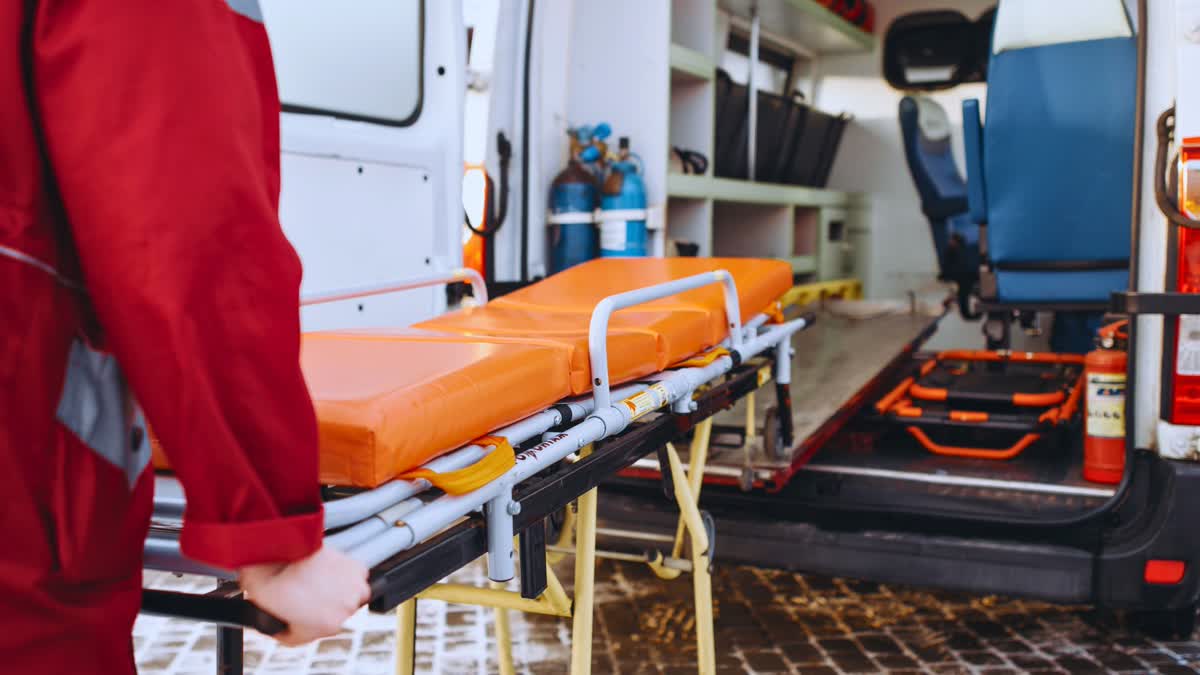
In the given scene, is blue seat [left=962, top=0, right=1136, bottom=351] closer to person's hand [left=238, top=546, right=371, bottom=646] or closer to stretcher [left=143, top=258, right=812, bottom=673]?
stretcher [left=143, top=258, right=812, bottom=673]

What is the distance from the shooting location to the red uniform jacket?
82 centimetres

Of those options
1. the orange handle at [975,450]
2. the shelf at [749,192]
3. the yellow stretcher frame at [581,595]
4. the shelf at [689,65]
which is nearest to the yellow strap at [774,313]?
the yellow stretcher frame at [581,595]

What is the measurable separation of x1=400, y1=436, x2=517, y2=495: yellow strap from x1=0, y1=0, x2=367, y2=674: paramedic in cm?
35

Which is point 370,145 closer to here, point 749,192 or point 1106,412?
point 1106,412

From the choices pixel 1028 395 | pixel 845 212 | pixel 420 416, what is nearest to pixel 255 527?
pixel 420 416

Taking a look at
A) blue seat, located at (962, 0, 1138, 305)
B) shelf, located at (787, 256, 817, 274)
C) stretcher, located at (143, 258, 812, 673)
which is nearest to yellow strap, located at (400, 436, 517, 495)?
stretcher, located at (143, 258, 812, 673)

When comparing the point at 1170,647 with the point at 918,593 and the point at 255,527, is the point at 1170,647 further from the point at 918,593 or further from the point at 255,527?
the point at 255,527

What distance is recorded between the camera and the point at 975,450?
3.24 meters

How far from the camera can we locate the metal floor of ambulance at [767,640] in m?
2.88

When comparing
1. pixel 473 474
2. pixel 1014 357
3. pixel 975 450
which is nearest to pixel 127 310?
pixel 473 474

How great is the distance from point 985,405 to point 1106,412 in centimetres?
93

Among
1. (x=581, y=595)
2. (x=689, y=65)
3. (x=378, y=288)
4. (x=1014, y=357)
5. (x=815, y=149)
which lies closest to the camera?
(x=581, y=595)

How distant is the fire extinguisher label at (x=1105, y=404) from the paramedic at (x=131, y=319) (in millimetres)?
2400

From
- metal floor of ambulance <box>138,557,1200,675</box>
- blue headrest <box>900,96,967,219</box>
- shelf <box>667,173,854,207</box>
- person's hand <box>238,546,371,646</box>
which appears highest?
blue headrest <box>900,96,967,219</box>
